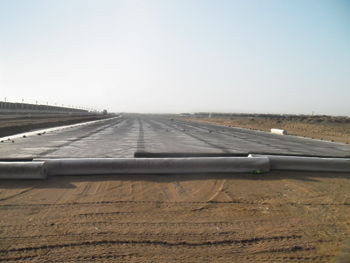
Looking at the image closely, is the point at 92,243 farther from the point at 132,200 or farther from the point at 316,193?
the point at 316,193

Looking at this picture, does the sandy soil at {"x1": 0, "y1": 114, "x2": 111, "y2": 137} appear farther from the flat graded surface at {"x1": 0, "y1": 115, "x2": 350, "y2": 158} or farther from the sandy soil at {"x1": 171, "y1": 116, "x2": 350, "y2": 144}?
the sandy soil at {"x1": 171, "y1": 116, "x2": 350, "y2": 144}

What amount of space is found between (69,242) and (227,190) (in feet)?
12.0

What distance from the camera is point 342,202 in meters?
5.66

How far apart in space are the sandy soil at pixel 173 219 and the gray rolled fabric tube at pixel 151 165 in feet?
0.85

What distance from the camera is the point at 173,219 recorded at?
4609mm

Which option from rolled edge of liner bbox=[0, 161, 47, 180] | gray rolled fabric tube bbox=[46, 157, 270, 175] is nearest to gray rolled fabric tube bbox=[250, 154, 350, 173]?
gray rolled fabric tube bbox=[46, 157, 270, 175]

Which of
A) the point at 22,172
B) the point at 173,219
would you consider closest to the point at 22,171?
the point at 22,172

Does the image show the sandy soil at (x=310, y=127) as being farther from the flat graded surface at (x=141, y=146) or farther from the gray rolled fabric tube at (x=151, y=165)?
the gray rolled fabric tube at (x=151, y=165)

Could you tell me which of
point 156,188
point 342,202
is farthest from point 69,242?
point 342,202

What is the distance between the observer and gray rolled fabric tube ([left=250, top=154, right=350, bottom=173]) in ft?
25.4

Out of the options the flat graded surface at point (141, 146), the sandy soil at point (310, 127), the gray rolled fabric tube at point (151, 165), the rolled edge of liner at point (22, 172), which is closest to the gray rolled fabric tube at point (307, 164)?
the gray rolled fabric tube at point (151, 165)

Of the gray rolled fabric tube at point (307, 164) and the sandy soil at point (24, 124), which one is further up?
the gray rolled fabric tube at point (307, 164)

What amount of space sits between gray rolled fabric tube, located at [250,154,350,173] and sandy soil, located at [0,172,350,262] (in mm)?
827

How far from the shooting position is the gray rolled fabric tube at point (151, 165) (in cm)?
692
